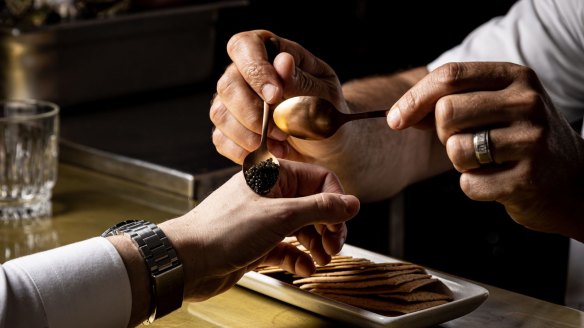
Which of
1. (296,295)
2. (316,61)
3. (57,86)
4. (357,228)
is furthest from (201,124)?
(296,295)

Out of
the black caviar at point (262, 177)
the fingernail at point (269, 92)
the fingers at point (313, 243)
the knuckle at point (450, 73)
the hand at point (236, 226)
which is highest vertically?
the knuckle at point (450, 73)

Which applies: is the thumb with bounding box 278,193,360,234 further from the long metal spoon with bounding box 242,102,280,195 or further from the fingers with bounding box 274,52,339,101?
the fingers with bounding box 274,52,339,101

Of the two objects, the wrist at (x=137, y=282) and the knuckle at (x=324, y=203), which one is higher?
the knuckle at (x=324, y=203)

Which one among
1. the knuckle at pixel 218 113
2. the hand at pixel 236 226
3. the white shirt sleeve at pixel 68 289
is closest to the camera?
the white shirt sleeve at pixel 68 289

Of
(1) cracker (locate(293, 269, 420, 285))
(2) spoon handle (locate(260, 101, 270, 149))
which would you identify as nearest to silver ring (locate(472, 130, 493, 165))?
(1) cracker (locate(293, 269, 420, 285))

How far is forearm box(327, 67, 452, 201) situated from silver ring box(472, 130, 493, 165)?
19.6 inches

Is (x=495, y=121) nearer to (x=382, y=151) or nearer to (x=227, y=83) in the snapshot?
(x=227, y=83)

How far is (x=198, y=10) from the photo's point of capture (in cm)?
287

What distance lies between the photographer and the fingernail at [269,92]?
1521 mm

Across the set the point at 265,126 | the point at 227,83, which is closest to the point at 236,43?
the point at 227,83

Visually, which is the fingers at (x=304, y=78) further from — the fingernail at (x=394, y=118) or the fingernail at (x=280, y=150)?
the fingernail at (x=394, y=118)

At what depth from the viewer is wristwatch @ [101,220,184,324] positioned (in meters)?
1.27

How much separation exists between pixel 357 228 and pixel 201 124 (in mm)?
659

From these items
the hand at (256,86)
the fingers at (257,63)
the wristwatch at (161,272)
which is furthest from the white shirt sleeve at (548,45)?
the wristwatch at (161,272)
